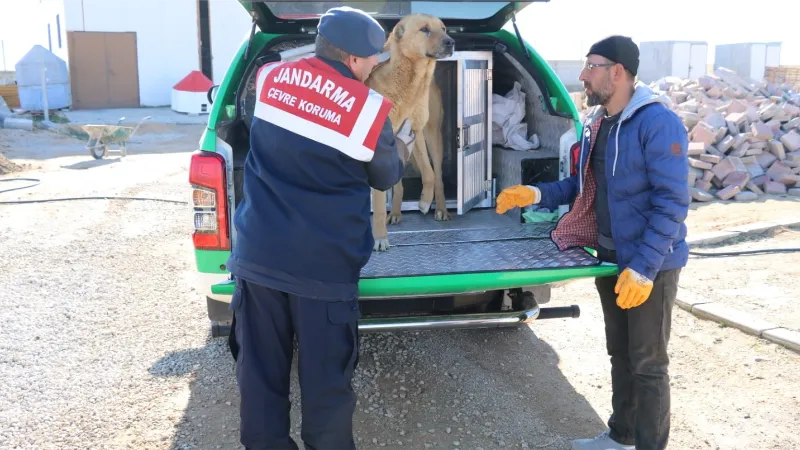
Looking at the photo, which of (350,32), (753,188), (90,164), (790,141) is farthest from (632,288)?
(90,164)

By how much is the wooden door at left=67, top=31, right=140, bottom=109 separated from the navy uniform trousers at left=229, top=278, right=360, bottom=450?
27715 millimetres

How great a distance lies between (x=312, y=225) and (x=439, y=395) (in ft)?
5.87

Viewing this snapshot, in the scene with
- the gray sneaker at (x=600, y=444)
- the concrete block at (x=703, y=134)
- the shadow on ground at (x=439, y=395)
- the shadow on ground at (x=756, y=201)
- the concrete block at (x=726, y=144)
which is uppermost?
the concrete block at (x=703, y=134)

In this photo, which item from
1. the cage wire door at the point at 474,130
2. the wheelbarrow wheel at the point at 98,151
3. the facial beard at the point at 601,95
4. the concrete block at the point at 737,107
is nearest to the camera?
the facial beard at the point at 601,95

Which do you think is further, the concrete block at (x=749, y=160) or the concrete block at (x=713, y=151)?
the concrete block at (x=749, y=160)

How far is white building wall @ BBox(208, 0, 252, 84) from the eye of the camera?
92.3 ft

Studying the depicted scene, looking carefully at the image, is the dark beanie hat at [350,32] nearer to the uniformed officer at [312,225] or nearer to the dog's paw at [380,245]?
the uniformed officer at [312,225]

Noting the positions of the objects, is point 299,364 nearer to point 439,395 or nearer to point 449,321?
point 449,321

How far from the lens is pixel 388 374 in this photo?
432cm

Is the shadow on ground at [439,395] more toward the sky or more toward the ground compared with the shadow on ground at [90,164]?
more toward the ground

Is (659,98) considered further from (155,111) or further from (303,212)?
(155,111)

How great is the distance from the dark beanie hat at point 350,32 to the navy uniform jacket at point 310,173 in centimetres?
9

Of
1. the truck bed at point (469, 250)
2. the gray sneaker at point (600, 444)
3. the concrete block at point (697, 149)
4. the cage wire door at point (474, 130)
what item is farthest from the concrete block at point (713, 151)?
the gray sneaker at point (600, 444)

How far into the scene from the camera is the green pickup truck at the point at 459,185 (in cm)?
349
